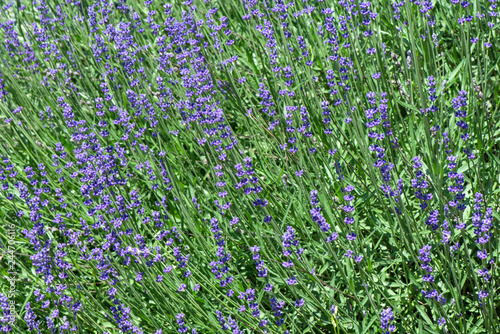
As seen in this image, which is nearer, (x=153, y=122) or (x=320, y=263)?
(x=320, y=263)

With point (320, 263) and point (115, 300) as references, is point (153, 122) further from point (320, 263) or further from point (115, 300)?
point (320, 263)

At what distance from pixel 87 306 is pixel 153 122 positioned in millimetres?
1304

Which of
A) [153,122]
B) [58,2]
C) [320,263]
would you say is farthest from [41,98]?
[320,263]

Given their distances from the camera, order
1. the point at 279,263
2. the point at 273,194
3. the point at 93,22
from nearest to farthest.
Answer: the point at 279,263 → the point at 273,194 → the point at 93,22

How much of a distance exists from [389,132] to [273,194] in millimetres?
1019

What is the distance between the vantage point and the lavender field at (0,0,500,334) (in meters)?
2.58

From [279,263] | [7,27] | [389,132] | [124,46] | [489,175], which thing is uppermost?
[7,27]

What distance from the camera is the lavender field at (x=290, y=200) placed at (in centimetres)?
258

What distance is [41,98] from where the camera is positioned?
177 inches

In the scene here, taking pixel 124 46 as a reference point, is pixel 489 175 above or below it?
below

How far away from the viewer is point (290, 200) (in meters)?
2.96

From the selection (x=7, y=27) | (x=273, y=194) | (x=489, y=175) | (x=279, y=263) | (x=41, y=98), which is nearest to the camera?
(x=279, y=263)

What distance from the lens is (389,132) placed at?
2.72 meters

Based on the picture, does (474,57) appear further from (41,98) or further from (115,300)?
(41,98)
